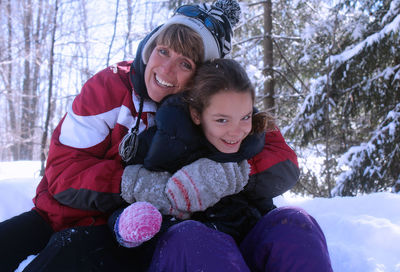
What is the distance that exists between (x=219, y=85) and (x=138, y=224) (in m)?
0.71

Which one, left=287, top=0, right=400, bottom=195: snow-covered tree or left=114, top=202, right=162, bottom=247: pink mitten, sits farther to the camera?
left=287, top=0, right=400, bottom=195: snow-covered tree

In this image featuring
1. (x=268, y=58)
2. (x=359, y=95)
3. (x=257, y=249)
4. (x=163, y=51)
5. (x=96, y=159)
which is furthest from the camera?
(x=268, y=58)

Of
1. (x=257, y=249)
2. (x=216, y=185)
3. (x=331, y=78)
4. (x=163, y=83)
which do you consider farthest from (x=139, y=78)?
(x=331, y=78)

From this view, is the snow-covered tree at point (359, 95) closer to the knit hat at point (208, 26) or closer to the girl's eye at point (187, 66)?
the knit hat at point (208, 26)

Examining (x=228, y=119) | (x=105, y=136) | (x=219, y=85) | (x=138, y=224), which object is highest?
(x=219, y=85)

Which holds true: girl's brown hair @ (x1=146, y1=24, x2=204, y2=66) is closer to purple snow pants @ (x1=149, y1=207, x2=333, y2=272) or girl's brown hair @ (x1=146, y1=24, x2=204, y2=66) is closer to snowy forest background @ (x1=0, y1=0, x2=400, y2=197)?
purple snow pants @ (x1=149, y1=207, x2=333, y2=272)

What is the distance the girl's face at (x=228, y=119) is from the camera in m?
1.43

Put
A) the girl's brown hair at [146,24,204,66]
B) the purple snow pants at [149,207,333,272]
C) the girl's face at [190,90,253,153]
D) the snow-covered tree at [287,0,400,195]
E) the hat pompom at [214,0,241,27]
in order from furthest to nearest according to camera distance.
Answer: the snow-covered tree at [287,0,400,195]
the hat pompom at [214,0,241,27]
the girl's brown hair at [146,24,204,66]
the girl's face at [190,90,253,153]
the purple snow pants at [149,207,333,272]

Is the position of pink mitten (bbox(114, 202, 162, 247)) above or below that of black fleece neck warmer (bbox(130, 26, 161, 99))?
below

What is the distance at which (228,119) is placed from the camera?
1.44m

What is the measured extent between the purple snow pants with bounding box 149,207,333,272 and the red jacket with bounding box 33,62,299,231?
0.29m

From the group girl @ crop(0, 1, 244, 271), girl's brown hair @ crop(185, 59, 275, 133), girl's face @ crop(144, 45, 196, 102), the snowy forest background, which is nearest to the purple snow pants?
girl @ crop(0, 1, 244, 271)

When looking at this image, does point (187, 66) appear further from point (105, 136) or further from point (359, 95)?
point (359, 95)

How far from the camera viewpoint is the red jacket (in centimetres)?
146
